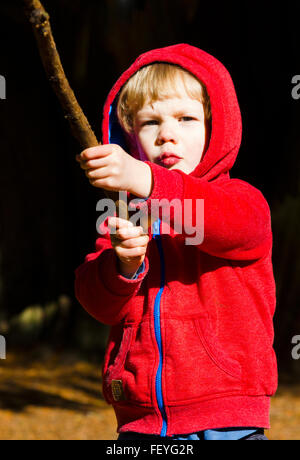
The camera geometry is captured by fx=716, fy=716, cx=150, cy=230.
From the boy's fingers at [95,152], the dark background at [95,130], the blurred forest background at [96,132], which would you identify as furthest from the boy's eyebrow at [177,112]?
the blurred forest background at [96,132]

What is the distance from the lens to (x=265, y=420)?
2.18 metres

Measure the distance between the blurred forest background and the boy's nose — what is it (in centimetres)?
425

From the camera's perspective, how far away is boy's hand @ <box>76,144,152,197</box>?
1689 mm

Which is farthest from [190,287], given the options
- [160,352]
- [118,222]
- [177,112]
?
[177,112]

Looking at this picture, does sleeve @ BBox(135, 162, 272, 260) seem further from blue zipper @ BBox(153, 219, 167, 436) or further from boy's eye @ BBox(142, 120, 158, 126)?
boy's eye @ BBox(142, 120, 158, 126)

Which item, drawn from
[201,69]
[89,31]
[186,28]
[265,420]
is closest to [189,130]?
[201,69]

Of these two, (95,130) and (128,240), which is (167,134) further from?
(95,130)

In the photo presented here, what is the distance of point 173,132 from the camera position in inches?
89.3

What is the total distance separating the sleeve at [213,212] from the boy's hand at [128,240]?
72 mm

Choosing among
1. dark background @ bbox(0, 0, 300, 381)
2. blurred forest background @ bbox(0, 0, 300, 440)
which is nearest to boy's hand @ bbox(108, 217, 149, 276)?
dark background @ bbox(0, 0, 300, 381)

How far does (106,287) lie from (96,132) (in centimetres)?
430

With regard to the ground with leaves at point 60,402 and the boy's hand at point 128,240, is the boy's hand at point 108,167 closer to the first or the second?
the boy's hand at point 128,240

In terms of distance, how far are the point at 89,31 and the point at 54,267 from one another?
2.82 m

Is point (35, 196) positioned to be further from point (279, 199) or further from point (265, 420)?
point (265, 420)
